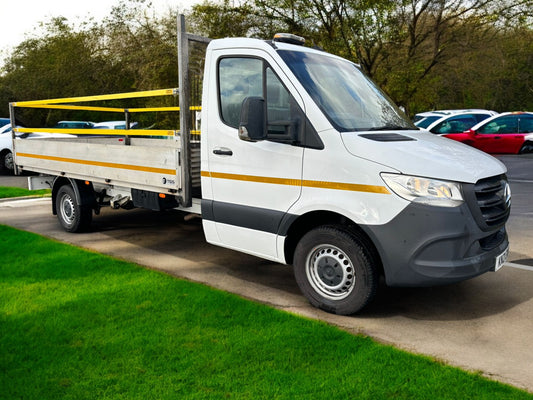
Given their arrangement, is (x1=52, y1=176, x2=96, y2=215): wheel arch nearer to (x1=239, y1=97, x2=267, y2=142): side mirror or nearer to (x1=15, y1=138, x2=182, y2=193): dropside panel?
(x1=15, y1=138, x2=182, y2=193): dropside panel

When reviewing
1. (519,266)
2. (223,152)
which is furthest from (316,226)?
(519,266)

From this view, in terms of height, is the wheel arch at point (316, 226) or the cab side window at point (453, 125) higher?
the cab side window at point (453, 125)

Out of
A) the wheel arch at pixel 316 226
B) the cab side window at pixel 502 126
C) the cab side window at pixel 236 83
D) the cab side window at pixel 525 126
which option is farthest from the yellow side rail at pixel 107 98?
the cab side window at pixel 525 126

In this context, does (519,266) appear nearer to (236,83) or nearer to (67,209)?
(236,83)

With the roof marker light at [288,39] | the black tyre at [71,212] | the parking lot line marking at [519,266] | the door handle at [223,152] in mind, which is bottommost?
the parking lot line marking at [519,266]

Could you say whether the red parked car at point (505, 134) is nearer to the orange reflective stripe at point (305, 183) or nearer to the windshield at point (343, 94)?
the windshield at point (343, 94)

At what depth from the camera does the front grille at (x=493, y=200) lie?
14.4 feet

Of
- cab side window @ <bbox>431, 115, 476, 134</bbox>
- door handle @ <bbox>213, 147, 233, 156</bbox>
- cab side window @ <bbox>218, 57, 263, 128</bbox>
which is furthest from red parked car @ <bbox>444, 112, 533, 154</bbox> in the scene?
door handle @ <bbox>213, 147, 233, 156</bbox>

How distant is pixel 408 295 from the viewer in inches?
211

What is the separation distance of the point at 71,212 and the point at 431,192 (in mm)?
5492

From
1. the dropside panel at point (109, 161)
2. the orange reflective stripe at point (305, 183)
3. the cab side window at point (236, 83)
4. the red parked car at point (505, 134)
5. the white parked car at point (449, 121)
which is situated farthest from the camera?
the white parked car at point (449, 121)

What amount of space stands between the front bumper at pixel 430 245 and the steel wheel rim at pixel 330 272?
0.36 meters

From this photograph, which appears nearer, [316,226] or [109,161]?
[316,226]

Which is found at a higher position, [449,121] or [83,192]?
[449,121]
